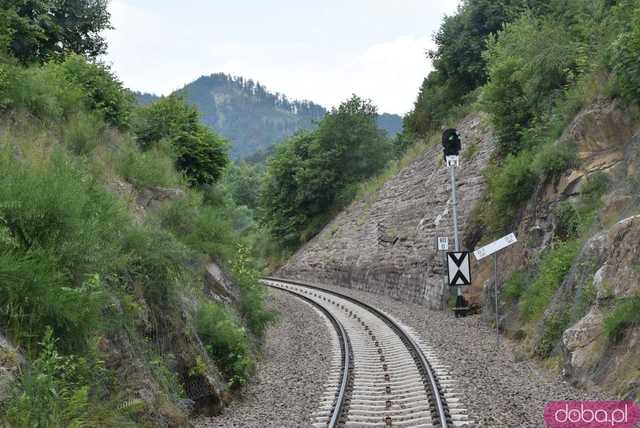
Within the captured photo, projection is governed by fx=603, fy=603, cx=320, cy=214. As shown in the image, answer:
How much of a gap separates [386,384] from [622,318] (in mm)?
3606

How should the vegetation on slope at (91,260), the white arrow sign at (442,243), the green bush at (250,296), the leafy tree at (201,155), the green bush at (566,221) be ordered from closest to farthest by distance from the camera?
the vegetation on slope at (91,260), the green bush at (566,221), the green bush at (250,296), the leafy tree at (201,155), the white arrow sign at (442,243)

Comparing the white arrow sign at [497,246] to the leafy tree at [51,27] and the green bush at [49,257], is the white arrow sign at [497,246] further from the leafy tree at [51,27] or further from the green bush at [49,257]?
the leafy tree at [51,27]

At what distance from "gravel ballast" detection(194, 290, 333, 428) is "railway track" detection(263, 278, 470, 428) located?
25 cm

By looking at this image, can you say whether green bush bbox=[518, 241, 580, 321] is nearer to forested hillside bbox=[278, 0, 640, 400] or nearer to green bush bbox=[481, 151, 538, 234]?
forested hillside bbox=[278, 0, 640, 400]

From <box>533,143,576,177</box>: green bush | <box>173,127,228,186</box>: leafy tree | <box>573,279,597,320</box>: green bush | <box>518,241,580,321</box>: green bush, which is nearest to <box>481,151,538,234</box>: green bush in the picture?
<box>533,143,576,177</box>: green bush

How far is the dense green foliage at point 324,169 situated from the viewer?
40.5m

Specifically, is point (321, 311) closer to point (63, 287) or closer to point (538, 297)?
point (538, 297)

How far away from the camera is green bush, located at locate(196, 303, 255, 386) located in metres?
9.87

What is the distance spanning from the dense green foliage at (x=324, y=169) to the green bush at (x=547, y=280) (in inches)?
1015

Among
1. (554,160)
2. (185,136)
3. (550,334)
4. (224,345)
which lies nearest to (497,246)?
(550,334)

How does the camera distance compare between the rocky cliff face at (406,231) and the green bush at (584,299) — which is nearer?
the green bush at (584,299)

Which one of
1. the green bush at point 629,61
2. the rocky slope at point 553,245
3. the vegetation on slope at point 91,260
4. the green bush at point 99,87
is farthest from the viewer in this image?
the green bush at point 99,87

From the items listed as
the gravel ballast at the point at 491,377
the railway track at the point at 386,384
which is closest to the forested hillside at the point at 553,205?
the gravel ballast at the point at 491,377

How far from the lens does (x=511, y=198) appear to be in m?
17.3
